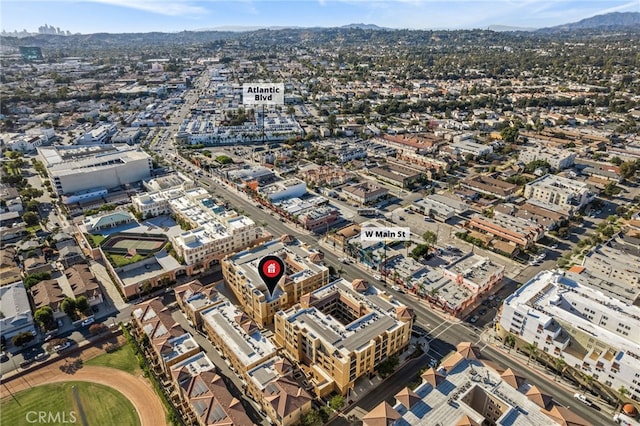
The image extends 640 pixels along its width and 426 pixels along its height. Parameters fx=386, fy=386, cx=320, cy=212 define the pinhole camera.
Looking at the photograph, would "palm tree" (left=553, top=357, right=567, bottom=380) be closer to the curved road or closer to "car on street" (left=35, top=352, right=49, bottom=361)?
the curved road

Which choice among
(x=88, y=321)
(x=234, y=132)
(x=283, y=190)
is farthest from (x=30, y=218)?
(x=234, y=132)

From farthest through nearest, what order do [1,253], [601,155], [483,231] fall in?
[601,155] < [483,231] < [1,253]

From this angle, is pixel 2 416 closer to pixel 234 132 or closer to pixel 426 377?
pixel 426 377

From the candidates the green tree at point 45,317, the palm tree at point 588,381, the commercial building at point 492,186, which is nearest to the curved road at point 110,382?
the green tree at point 45,317

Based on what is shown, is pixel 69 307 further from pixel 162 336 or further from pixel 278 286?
pixel 278 286

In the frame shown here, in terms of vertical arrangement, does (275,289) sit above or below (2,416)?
above

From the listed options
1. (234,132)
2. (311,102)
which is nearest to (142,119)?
(234,132)
